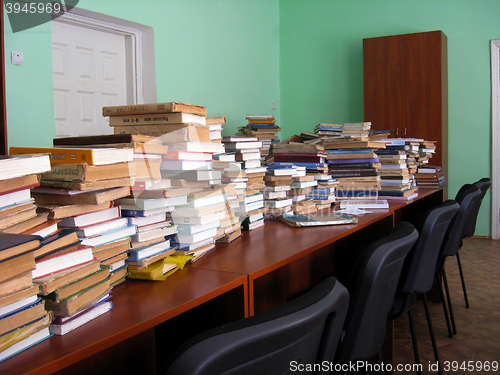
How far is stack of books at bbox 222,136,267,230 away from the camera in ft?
5.80

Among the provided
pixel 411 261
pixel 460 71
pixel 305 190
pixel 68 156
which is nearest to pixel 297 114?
pixel 460 71

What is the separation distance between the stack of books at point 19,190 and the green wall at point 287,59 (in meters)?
2.64

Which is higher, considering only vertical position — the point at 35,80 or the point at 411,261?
the point at 35,80

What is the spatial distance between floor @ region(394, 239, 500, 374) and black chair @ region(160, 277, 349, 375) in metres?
1.74

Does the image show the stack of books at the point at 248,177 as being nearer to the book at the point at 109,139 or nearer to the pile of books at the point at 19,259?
the book at the point at 109,139

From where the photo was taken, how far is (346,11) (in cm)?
606

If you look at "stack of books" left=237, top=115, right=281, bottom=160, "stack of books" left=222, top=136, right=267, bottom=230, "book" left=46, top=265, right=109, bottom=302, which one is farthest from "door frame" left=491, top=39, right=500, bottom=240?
"book" left=46, top=265, right=109, bottom=302

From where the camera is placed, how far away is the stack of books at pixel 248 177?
1.77m

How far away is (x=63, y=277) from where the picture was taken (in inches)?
34.7

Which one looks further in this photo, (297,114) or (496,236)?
(297,114)

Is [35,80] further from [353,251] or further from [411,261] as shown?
[411,261]

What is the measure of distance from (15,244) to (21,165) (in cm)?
20

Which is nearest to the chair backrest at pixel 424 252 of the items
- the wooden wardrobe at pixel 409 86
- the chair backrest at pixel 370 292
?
the chair backrest at pixel 370 292

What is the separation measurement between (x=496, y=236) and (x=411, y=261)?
14.7 feet
